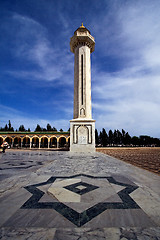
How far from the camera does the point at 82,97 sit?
16141 millimetres

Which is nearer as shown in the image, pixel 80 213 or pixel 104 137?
pixel 80 213

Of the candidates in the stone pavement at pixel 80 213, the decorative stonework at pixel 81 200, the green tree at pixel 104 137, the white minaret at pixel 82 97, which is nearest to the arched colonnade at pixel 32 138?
the white minaret at pixel 82 97

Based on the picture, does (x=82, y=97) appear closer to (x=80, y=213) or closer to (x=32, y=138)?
(x=80, y=213)

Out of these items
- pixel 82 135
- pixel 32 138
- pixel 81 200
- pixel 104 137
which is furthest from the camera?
pixel 104 137

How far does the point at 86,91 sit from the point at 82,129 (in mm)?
5402

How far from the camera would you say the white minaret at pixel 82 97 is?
47.3ft

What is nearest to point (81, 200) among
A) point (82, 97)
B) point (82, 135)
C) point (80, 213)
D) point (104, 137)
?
point (80, 213)

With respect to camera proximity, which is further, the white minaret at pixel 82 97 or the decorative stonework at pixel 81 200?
the white minaret at pixel 82 97

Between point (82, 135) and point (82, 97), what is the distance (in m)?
5.27

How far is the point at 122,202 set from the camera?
69.0 inches

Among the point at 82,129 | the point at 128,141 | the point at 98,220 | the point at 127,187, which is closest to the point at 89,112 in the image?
the point at 82,129

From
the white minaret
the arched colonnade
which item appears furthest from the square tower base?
the arched colonnade

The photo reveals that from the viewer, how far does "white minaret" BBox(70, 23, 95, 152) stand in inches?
568

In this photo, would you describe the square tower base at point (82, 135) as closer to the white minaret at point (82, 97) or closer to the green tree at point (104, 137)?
the white minaret at point (82, 97)
